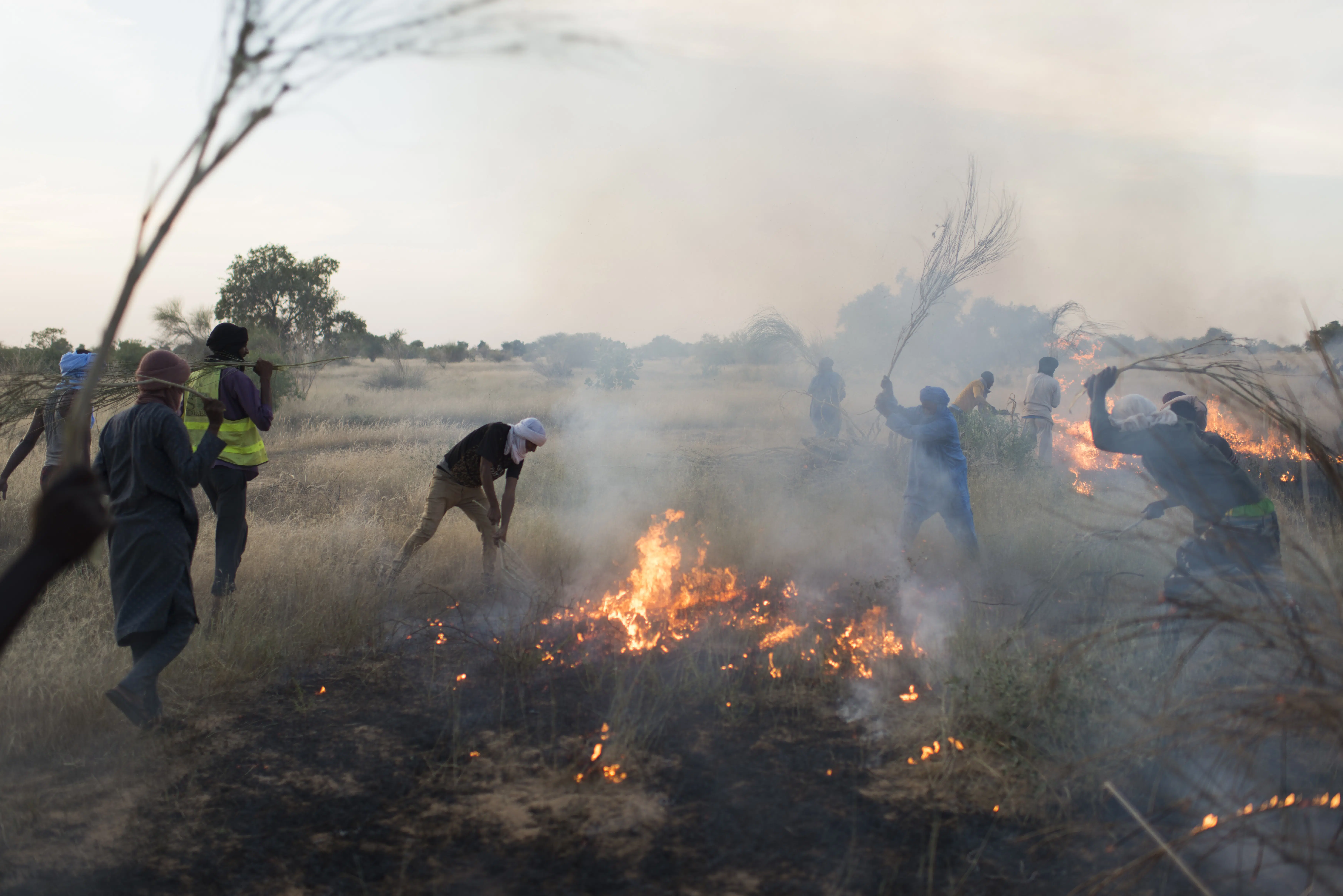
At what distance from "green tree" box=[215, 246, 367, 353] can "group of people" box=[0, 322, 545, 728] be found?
1784cm

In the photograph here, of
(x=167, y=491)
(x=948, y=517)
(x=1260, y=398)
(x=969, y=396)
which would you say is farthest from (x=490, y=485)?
(x=969, y=396)


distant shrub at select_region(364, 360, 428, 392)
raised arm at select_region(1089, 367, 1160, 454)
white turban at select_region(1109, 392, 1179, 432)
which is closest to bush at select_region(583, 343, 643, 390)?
distant shrub at select_region(364, 360, 428, 392)

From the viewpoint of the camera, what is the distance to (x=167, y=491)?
4.23 metres

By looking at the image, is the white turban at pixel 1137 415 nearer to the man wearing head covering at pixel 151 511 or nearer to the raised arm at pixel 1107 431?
the raised arm at pixel 1107 431

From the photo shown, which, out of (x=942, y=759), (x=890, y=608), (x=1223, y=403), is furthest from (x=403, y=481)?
(x=1223, y=403)

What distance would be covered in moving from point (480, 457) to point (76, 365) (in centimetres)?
307

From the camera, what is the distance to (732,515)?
874cm

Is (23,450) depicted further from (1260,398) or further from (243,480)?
(1260,398)

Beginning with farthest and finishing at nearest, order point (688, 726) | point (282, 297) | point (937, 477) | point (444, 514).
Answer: point (282, 297), point (937, 477), point (444, 514), point (688, 726)

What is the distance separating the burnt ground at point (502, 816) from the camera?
3152 millimetres

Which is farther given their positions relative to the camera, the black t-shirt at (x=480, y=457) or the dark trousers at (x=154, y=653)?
the black t-shirt at (x=480, y=457)

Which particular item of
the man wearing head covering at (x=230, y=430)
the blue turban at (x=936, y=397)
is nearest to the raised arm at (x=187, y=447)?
the man wearing head covering at (x=230, y=430)

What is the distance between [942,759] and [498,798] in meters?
2.17

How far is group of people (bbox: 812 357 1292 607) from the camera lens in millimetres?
4461
